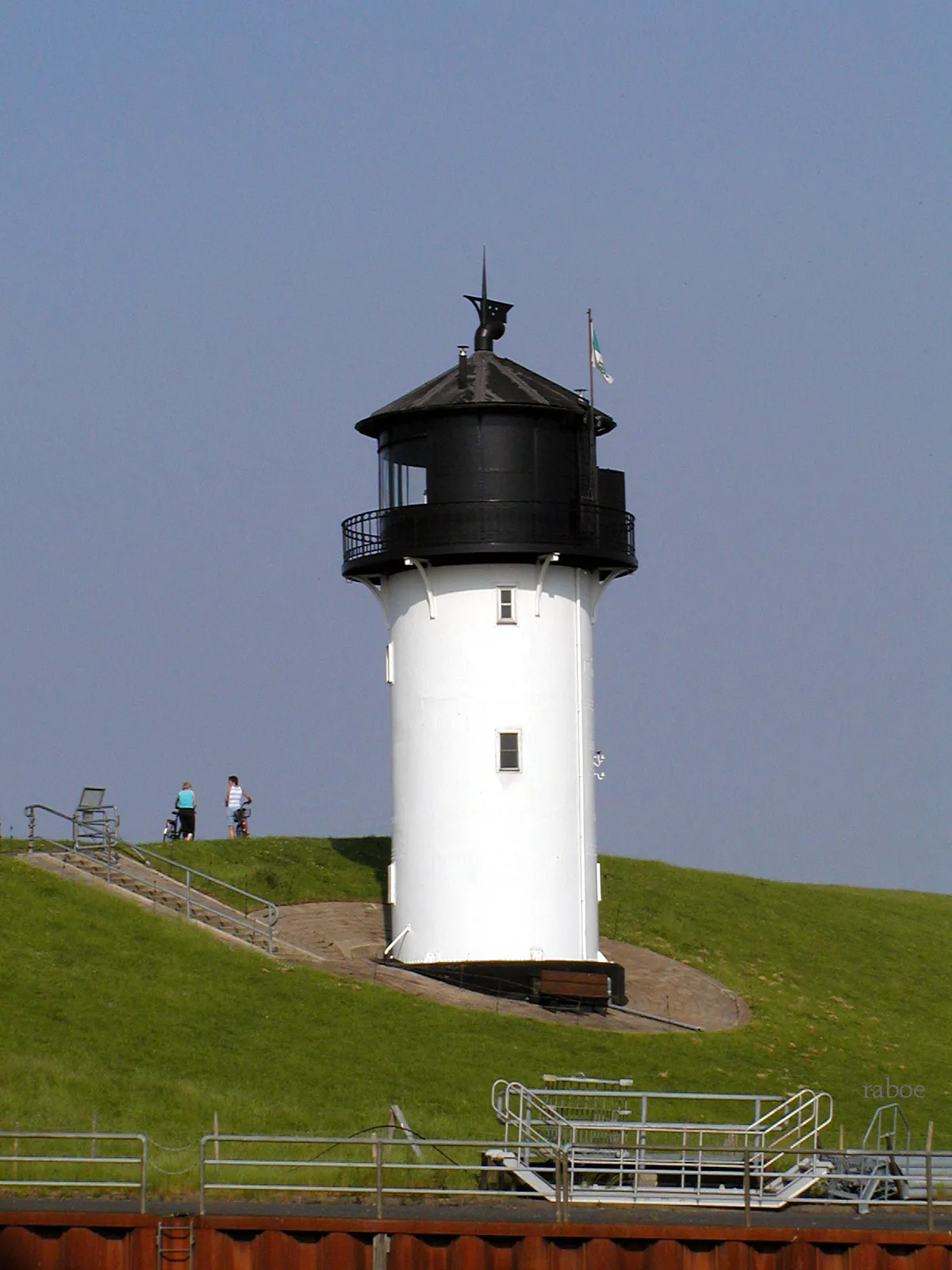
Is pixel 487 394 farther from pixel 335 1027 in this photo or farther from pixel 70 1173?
pixel 70 1173

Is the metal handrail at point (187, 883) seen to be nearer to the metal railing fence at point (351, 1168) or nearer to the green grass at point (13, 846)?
the green grass at point (13, 846)

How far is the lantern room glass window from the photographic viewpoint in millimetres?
42031

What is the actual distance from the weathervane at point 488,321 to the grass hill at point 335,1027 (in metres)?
12.0

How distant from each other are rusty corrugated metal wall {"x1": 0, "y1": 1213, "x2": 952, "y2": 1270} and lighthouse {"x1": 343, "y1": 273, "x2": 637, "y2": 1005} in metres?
17.5

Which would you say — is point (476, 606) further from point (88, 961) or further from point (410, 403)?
point (88, 961)

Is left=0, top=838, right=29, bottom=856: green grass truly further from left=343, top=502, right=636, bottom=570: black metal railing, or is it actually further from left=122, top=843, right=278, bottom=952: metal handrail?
left=343, top=502, right=636, bottom=570: black metal railing

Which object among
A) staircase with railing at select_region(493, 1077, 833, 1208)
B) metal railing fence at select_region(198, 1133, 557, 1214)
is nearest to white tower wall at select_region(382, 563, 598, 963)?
staircase with railing at select_region(493, 1077, 833, 1208)

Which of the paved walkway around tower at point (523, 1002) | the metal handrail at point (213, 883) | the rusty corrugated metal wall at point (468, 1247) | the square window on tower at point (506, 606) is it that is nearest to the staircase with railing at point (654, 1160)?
the rusty corrugated metal wall at point (468, 1247)

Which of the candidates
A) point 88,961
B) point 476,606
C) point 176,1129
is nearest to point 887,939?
point 476,606

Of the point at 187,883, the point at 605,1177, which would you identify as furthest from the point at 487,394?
the point at 605,1177

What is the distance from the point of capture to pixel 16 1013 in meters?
33.2

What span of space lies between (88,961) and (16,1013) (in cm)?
310

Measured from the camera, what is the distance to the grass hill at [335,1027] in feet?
100

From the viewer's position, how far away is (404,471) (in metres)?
42.3
